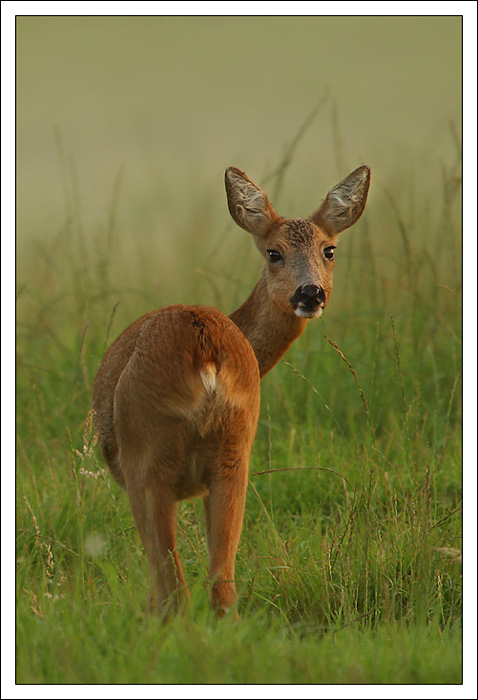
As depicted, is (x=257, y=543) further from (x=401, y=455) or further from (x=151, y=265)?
(x=151, y=265)

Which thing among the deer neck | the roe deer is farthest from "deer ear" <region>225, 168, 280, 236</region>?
Answer: the roe deer

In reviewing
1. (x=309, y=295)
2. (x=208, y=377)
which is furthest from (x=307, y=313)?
(x=208, y=377)

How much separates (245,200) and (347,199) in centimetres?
55

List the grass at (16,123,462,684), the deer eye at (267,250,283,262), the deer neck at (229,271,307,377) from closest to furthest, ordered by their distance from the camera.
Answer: the grass at (16,123,462,684), the deer neck at (229,271,307,377), the deer eye at (267,250,283,262)

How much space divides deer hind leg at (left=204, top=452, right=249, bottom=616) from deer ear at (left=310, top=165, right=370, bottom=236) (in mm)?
1749

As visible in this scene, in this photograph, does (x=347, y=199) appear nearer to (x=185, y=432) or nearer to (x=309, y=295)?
(x=309, y=295)

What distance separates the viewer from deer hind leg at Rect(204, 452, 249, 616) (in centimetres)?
350

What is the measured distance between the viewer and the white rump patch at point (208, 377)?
3.44 meters

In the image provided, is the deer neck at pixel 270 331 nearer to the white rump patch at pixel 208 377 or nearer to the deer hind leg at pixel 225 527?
the deer hind leg at pixel 225 527

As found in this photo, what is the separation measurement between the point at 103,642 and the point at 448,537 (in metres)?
1.96

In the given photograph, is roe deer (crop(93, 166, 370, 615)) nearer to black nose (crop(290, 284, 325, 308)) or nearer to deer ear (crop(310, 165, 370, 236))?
black nose (crop(290, 284, 325, 308))

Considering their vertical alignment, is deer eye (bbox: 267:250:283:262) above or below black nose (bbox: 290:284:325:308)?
above

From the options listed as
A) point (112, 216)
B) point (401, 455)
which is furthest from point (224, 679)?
point (112, 216)

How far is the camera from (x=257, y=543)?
4.61 metres
